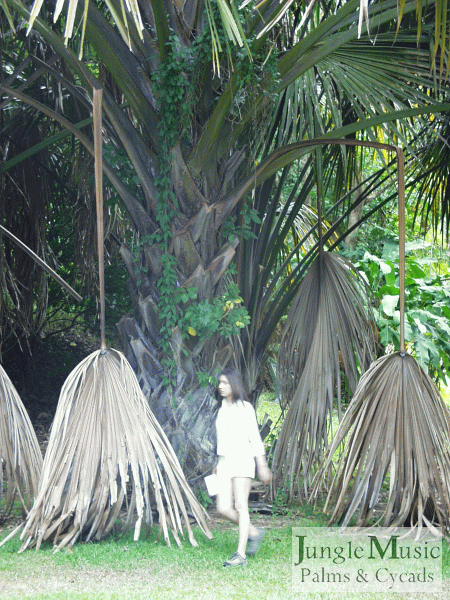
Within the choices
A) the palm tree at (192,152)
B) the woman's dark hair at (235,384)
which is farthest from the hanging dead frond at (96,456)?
the palm tree at (192,152)

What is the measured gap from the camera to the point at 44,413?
8484mm

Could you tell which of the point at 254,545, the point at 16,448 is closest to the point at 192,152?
the point at 16,448

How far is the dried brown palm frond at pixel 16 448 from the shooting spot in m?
4.26

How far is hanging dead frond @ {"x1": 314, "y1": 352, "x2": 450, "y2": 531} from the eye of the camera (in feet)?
13.2

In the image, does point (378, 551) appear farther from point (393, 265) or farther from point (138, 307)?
point (393, 265)

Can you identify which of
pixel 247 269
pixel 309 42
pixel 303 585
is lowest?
pixel 303 585

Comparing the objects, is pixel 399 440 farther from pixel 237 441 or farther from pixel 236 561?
pixel 236 561

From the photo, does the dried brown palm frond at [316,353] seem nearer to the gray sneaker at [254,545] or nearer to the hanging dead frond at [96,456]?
the gray sneaker at [254,545]

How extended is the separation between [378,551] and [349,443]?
0.65 m

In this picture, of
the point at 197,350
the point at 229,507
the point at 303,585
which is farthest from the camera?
the point at 197,350

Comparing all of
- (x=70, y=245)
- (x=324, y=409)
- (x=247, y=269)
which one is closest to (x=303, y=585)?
(x=324, y=409)

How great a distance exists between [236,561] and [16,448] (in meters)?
1.56

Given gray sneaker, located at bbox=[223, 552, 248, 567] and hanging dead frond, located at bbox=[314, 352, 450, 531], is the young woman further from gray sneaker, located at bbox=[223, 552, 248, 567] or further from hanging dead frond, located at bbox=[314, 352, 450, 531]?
hanging dead frond, located at bbox=[314, 352, 450, 531]

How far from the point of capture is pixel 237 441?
402cm
